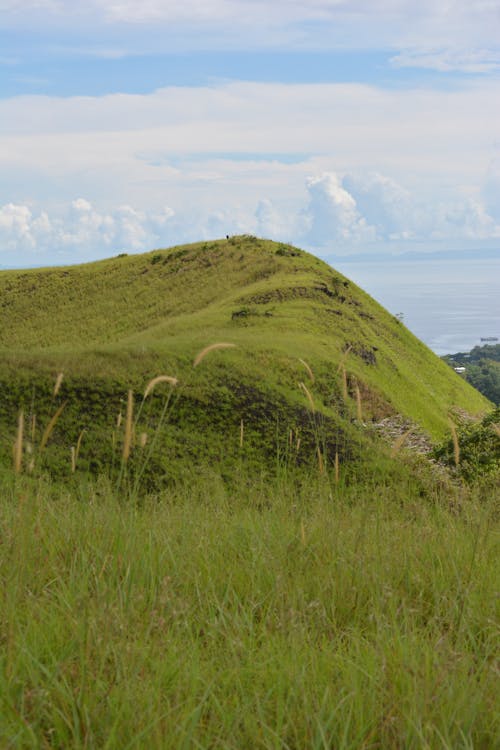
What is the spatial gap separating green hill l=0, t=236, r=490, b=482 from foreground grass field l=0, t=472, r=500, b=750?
85cm

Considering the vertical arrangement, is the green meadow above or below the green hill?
below

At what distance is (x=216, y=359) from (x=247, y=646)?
25220 mm

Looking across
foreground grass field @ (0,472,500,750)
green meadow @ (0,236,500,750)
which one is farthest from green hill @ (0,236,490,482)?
foreground grass field @ (0,472,500,750)

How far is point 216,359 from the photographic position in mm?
28734

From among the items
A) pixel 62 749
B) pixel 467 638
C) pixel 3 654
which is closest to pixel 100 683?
pixel 62 749

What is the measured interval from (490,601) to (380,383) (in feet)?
108

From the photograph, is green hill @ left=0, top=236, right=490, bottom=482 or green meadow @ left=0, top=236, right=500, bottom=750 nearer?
green meadow @ left=0, top=236, right=500, bottom=750

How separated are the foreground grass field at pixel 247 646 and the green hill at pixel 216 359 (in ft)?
2.79

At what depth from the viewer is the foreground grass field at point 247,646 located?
2.86 m

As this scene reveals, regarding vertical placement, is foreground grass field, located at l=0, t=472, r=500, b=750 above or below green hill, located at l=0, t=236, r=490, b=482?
below

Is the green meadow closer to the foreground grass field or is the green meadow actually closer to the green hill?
the foreground grass field

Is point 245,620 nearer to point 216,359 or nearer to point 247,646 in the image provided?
point 247,646

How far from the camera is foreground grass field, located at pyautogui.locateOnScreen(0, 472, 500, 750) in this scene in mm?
2861

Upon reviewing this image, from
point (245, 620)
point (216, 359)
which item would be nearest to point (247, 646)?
point (245, 620)
